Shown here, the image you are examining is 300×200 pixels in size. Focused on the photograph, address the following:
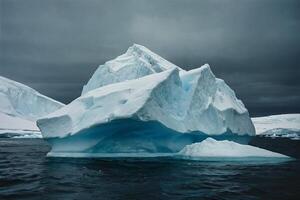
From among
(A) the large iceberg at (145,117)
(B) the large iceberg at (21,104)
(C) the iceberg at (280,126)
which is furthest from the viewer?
(C) the iceberg at (280,126)

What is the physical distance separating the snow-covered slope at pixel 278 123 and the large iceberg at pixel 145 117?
57.6 m

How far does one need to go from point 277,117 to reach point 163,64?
65882 millimetres

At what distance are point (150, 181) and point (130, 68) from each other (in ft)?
49.2

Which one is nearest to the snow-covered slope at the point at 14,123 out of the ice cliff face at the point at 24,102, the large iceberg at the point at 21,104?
the large iceberg at the point at 21,104

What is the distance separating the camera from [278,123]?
265ft

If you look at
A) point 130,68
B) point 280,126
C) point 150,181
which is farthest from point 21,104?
point 150,181

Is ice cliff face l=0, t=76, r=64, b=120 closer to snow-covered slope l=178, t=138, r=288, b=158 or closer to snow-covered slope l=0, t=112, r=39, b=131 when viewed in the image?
snow-covered slope l=0, t=112, r=39, b=131

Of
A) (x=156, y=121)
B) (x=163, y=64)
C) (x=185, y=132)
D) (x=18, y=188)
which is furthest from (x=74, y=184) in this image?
(x=163, y=64)

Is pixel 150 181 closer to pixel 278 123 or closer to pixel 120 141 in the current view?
pixel 120 141

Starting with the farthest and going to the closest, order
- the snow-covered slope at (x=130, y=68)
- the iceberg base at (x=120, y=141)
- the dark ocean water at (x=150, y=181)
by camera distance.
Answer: the snow-covered slope at (x=130, y=68) < the iceberg base at (x=120, y=141) < the dark ocean water at (x=150, y=181)

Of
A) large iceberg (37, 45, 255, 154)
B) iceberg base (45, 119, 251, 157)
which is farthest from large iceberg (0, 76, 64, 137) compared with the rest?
large iceberg (37, 45, 255, 154)

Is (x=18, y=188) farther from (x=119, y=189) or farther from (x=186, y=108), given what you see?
(x=186, y=108)

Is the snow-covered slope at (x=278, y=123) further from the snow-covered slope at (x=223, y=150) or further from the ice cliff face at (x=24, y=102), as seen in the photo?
the snow-covered slope at (x=223, y=150)

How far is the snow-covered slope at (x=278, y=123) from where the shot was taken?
246ft
